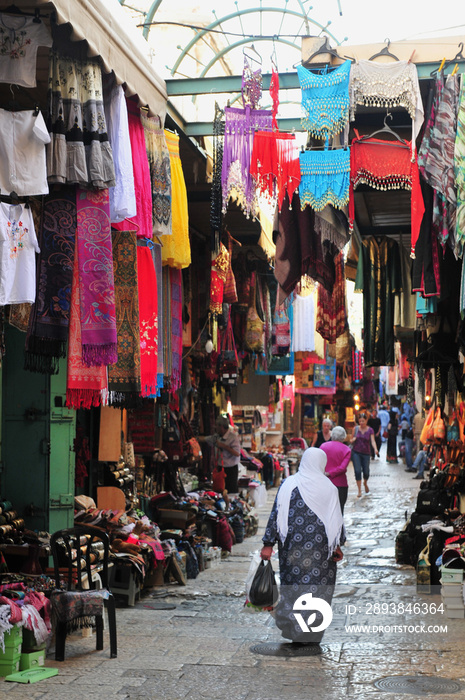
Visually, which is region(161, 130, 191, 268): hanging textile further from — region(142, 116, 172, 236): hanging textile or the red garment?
the red garment

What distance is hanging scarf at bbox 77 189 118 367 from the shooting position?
5336 millimetres

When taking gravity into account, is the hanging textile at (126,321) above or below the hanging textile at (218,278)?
below

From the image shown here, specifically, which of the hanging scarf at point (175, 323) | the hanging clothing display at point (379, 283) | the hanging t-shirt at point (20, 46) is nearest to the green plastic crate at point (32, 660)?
the hanging scarf at point (175, 323)

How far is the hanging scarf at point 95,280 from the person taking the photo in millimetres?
5336

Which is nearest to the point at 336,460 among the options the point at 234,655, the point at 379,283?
the point at 379,283

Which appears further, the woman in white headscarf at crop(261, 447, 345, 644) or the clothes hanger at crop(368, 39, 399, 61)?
the clothes hanger at crop(368, 39, 399, 61)

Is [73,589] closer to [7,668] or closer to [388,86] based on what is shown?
[7,668]

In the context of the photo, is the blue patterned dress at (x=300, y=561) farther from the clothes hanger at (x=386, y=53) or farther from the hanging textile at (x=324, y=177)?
the clothes hanger at (x=386, y=53)

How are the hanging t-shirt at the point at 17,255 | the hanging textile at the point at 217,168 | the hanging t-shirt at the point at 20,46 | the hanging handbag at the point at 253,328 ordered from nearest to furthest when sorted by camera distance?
the hanging t-shirt at the point at 17,255 < the hanging t-shirt at the point at 20,46 < the hanging textile at the point at 217,168 < the hanging handbag at the point at 253,328

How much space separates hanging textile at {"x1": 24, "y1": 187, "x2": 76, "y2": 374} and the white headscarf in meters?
2.55

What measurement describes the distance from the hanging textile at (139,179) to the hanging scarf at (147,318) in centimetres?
28

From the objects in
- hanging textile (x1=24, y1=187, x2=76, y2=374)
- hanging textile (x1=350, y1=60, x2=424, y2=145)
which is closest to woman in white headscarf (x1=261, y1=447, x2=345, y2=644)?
hanging textile (x1=24, y1=187, x2=76, y2=374)

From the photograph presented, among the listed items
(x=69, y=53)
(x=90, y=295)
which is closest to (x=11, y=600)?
(x=90, y=295)

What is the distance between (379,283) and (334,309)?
69 centimetres
